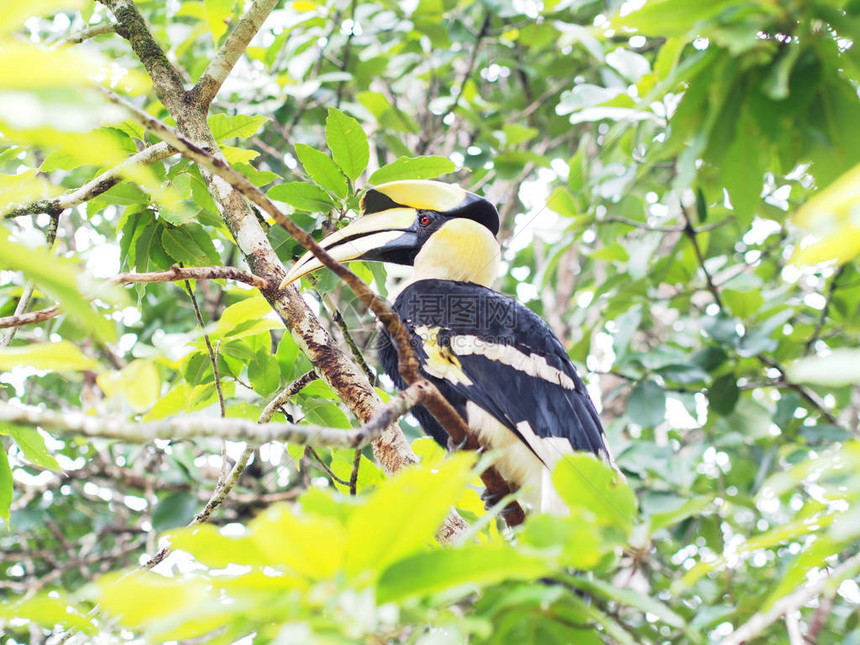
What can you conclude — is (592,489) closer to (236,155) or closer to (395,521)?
(395,521)

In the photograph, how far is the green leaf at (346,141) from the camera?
71.4 inches

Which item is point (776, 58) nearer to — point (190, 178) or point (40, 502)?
point (190, 178)

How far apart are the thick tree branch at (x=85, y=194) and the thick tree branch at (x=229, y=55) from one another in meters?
0.26

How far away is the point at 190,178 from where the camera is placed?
1.86 m

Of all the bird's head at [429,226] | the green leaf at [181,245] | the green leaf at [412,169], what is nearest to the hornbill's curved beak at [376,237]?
the bird's head at [429,226]

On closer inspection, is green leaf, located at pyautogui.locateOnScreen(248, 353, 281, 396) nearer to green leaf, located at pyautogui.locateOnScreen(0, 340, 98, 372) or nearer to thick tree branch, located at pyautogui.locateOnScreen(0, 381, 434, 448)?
thick tree branch, located at pyautogui.locateOnScreen(0, 381, 434, 448)

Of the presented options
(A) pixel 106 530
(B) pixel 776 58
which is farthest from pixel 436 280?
(A) pixel 106 530

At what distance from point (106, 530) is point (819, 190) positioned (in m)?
3.23

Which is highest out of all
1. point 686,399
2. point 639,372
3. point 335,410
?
point 335,410

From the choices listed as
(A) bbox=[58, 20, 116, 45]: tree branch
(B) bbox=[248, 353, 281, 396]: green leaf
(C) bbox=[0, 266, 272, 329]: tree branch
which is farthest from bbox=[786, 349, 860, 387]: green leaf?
(A) bbox=[58, 20, 116, 45]: tree branch

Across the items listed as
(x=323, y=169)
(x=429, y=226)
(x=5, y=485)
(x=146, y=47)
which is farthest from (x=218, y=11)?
(x=5, y=485)

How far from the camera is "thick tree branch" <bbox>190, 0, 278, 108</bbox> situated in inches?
74.0

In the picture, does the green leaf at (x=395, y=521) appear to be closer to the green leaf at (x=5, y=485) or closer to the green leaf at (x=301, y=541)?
the green leaf at (x=301, y=541)

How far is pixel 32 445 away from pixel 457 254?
1.34 m
